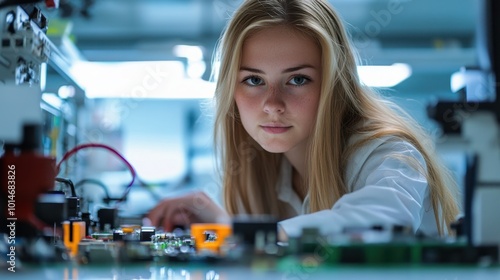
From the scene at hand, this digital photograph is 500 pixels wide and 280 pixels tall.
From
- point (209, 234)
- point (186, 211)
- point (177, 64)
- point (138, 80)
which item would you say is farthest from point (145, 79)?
point (209, 234)

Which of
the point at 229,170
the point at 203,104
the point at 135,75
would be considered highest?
→ the point at 135,75

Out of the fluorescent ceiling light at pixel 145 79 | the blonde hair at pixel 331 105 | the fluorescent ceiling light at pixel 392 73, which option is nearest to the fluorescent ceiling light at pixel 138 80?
the fluorescent ceiling light at pixel 145 79

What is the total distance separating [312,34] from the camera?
147cm

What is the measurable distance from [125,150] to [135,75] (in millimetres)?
1041

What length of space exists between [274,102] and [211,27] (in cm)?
378

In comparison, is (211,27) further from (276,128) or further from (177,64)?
(276,128)

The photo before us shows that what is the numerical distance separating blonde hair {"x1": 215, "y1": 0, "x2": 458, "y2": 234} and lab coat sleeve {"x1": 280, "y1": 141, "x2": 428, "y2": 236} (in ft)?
0.47

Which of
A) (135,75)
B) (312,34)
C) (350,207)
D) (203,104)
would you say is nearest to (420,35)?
(135,75)

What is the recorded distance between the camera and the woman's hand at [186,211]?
4.76 feet

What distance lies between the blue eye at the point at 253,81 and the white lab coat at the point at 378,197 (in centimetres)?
30

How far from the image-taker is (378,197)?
97 cm

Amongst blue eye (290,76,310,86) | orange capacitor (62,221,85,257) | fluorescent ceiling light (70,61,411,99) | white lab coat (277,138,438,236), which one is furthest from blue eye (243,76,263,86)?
fluorescent ceiling light (70,61,411,99)

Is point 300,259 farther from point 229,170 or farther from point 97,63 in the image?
point 97,63

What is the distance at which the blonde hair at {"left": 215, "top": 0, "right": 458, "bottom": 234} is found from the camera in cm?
143
